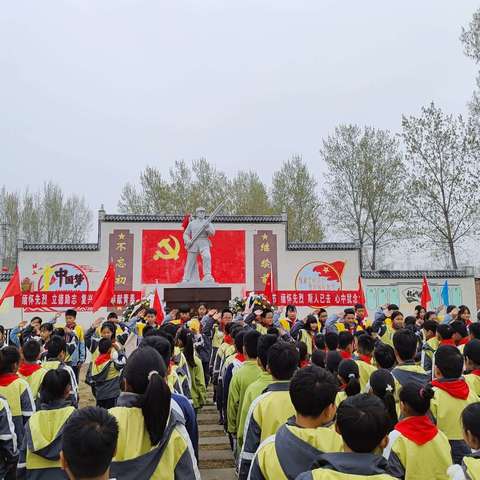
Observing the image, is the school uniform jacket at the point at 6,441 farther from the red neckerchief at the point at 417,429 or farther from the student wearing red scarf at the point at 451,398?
the student wearing red scarf at the point at 451,398

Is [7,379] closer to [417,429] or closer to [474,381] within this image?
[417,429]

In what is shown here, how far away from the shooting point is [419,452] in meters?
2.43

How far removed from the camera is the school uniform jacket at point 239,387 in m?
3.76

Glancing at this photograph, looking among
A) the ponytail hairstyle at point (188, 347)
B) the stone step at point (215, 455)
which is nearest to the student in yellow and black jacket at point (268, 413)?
the ponytail hairstyle at point (188, 347)

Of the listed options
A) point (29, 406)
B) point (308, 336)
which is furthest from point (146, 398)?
point (308, 336)

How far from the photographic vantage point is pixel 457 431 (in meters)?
3.06

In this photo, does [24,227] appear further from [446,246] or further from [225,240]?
[446,246]

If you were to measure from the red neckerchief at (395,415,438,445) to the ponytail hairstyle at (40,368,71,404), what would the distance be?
1985 millimetres

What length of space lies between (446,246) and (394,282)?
2781 mm

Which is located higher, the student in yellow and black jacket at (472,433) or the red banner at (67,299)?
the red banner at (67,299)

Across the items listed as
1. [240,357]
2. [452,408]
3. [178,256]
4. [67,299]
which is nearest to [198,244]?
[178,256]

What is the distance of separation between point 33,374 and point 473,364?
3727mm

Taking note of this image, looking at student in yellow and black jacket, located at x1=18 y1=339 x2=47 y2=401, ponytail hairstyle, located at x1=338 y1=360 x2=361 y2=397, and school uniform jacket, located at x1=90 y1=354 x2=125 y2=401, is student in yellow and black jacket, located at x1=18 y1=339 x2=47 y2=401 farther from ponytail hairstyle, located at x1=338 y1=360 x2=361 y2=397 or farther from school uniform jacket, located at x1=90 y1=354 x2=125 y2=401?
ponytail hairstyle, located at x1=338 y1=360 x2=361 y2=397

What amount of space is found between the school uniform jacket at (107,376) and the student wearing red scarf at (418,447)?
341cm
